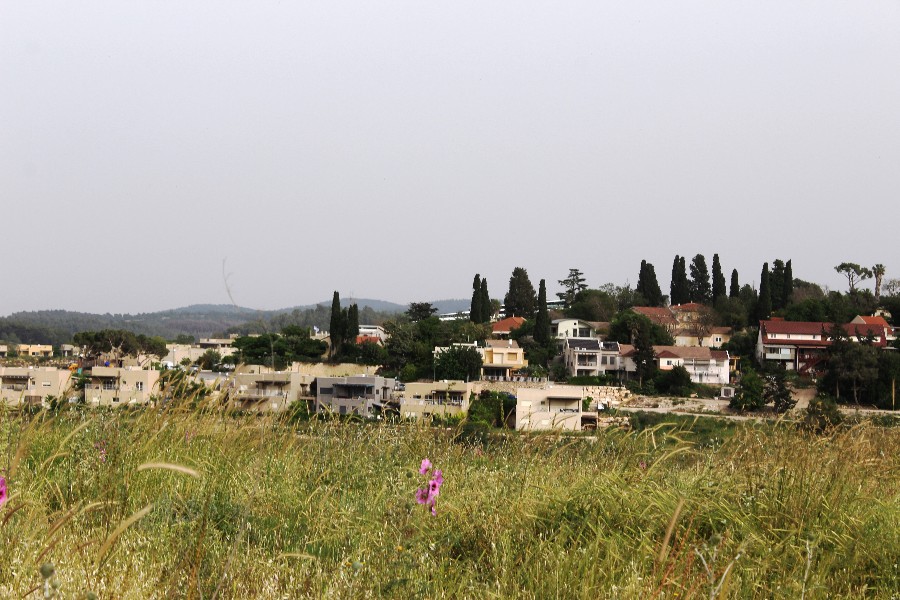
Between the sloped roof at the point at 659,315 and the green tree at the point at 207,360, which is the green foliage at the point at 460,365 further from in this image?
the sloped roof at the point at 659,315

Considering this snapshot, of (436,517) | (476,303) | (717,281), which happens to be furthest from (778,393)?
(436,517)

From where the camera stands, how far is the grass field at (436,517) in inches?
85.5

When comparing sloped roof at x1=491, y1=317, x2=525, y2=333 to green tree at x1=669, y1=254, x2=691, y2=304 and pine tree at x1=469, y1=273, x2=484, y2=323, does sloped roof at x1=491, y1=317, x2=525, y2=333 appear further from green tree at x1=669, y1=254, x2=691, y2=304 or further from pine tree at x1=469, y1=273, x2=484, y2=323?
green tree at x1=669, y1=254, x2=691, y2=304

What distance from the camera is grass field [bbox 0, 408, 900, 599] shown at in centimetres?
217

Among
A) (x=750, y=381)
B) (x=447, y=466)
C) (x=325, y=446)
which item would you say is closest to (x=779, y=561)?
(x=447, y=466)

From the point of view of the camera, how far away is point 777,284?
47.6 meters

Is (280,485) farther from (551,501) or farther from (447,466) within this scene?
(551,501)

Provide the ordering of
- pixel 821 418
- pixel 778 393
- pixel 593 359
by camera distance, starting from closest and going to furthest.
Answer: pixel 821 418, pixel 778 393, pixel 593 359

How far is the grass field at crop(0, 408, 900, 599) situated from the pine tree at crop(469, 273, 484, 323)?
4586cm

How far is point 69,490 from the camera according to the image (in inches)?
119

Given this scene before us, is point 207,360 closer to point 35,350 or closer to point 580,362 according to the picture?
point 580,362

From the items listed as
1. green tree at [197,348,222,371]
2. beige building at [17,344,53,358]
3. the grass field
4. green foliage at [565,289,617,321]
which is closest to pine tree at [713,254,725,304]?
green foliage at [565,289,617,321]

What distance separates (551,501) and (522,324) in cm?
4385

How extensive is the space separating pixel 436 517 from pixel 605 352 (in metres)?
37.2
